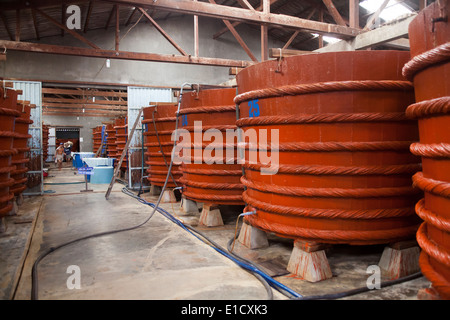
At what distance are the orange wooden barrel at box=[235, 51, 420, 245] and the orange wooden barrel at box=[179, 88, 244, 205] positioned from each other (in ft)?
6.51

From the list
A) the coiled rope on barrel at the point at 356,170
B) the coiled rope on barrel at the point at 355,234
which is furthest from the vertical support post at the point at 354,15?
the coiled rope on barrel at the point at 355,234

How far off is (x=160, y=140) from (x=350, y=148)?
5624 mm

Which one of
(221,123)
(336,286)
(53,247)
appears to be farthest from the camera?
(221,123)

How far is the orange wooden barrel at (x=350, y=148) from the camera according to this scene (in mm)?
3273

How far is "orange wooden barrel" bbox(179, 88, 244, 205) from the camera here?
5449 mm

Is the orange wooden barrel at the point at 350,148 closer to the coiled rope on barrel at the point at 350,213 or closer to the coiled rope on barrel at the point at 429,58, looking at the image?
the coiled rope on barrel at the point at 350,213

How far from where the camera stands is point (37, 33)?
1250cm

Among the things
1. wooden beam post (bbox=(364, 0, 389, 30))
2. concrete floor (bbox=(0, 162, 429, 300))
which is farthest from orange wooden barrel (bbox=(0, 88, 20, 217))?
wooden beam post (bbox=(364, 0, 389, 30))

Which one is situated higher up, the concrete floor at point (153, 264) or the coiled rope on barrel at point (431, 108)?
the coiled rope on barrel at point (431, 108)

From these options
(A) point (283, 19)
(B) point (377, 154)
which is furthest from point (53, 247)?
(A) point (283, 19)

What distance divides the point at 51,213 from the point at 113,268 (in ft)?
12.7

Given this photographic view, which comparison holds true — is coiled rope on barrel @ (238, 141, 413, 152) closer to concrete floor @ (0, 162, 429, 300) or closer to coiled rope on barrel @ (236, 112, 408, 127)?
coiled rope on barrel @ (236, 112, 408, 127)

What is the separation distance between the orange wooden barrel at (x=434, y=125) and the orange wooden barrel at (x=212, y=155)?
10.3 feet
